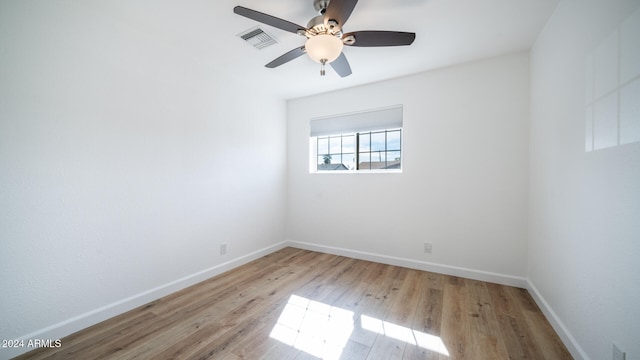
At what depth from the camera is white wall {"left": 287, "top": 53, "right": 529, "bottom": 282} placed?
8.38 ft

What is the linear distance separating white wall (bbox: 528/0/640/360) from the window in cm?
155

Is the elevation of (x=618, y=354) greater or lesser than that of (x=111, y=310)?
greater

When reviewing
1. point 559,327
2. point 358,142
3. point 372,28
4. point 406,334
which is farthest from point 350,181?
point 559,327

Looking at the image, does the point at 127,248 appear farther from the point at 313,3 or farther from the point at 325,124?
the point at 325,124

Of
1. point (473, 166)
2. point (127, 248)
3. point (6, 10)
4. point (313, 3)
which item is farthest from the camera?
point (473, 166)

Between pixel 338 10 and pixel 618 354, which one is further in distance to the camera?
pixel 338 10

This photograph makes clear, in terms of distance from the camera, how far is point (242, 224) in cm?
328

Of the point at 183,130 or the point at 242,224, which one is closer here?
the point at 183,130

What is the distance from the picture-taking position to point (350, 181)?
3545 mm

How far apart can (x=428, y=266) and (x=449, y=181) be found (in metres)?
1.11

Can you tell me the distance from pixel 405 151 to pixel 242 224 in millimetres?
2458

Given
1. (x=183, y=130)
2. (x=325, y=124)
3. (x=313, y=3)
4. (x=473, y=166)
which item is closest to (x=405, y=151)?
(x=473, y=166)

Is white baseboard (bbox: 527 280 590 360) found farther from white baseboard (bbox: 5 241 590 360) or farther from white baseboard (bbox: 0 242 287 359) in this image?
white baseboard (bbox: 0 242 287 359)

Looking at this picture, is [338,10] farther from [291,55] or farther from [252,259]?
[252,259]
